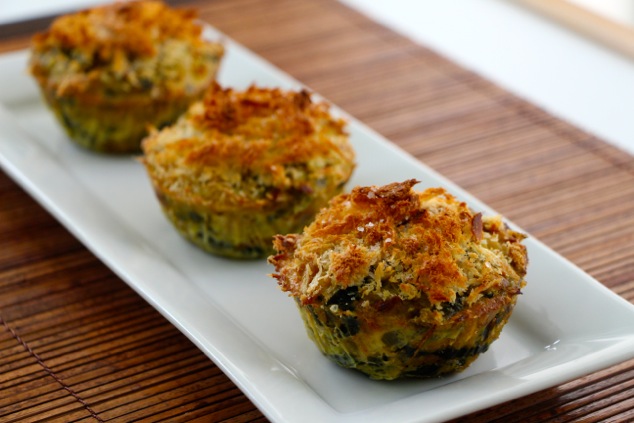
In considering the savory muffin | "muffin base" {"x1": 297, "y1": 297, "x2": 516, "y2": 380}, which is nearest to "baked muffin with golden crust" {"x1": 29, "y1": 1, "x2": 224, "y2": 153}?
the savory muffin

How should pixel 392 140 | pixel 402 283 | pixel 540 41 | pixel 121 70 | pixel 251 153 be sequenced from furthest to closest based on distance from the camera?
pixel 540 41
pixel 392 140
pixel 121 70
pixel 251 153
pixel 402 283

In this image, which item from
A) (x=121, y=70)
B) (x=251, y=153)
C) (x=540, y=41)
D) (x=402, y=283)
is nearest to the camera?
(x=402, y=283)

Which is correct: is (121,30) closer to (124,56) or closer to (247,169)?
(124,56)

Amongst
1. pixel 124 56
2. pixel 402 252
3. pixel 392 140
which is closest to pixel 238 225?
pixel 402 252

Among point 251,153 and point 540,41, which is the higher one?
point 251,153

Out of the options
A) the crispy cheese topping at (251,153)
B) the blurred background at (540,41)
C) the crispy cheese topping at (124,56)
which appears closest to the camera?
the crispy cheese topping at (251,153)

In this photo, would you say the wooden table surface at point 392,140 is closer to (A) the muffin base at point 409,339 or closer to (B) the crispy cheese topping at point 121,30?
(A) the muffin base at point 409,339

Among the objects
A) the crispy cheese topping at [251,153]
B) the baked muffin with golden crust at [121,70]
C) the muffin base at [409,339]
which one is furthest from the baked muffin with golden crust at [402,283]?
the baked muffin with golden crust at [121,70]

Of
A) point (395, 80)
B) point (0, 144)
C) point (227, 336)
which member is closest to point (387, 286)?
point (227, 336)

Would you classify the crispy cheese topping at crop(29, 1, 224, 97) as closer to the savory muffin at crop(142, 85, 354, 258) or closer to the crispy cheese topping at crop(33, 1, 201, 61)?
the crispy cheese topping at crop(33, 1, 201, 61)
